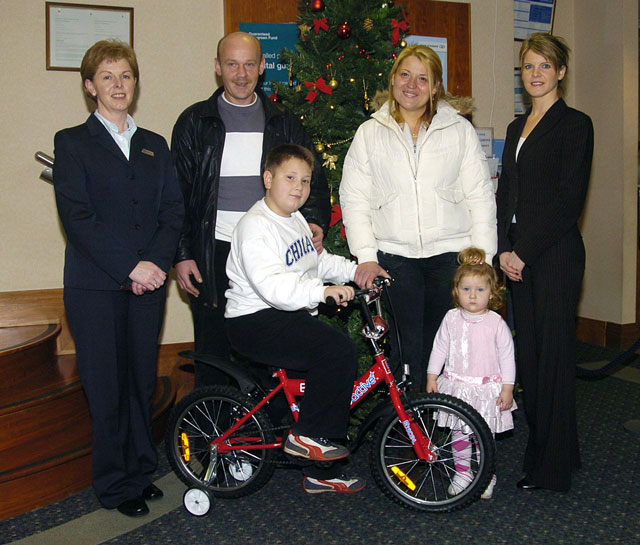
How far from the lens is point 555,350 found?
8.39ft

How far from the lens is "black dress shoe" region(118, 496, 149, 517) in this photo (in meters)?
2.45

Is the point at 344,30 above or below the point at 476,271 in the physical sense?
above

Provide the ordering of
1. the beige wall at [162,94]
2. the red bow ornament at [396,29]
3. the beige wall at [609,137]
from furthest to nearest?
the beige wall at [609,137]
the beige wall at [162,94]
the red bow ornament at [396,29]

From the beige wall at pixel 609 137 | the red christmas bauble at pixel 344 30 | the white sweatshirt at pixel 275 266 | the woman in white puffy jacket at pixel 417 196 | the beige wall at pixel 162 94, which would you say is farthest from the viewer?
the beige wall at pixel 609 137

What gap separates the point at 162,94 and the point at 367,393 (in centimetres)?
239

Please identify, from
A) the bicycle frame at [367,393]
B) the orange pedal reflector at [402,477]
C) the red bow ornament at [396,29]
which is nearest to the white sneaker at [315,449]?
the bicycle frame at [367,393]

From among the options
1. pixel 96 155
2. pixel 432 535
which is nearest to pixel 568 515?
pixel 432 535

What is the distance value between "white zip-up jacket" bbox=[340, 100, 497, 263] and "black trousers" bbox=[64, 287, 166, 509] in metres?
0.91

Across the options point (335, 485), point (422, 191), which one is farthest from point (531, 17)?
point (335, 485)

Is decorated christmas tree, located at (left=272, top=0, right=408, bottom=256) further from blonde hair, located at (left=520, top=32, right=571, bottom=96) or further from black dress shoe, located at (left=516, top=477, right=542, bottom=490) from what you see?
black dress shoe, located at (left=516, top=477, right=542, bottom=490)

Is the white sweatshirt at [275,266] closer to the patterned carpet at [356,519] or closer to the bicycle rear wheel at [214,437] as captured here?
the bicycle rear wheel at [214,437]

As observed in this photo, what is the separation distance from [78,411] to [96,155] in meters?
1.26

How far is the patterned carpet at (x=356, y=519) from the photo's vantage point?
230cm

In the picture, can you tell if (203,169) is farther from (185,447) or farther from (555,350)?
(555,350)
